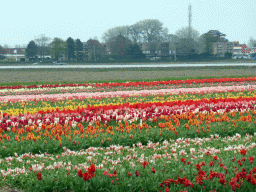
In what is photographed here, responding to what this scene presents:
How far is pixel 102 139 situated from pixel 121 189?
8.53 feet

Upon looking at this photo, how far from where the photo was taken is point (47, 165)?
532cm

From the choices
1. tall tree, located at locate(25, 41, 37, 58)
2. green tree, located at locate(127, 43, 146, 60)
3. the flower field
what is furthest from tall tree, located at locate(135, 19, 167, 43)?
the flower field

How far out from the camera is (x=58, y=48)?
99000 mm

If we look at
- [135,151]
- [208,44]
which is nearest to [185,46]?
→ [208,44]

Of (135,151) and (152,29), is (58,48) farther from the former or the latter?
(135,151)

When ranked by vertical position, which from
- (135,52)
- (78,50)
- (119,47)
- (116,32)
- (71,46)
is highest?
(116,32)

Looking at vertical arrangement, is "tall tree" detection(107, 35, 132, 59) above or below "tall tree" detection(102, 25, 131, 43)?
below

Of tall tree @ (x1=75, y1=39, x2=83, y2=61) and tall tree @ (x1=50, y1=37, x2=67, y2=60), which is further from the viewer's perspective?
tall tree @ (x1=50, y1=37, x2=67, y2=60)

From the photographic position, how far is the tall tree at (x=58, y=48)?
3891 inches

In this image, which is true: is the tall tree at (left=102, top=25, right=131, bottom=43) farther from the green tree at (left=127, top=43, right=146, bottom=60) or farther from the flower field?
the flower field

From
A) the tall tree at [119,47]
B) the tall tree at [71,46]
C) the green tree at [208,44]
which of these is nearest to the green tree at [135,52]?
the tall tree at [119,47]

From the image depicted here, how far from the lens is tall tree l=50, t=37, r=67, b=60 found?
98819 mm

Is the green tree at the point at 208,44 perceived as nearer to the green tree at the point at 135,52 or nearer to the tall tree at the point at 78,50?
the green tree at the point at 135,52

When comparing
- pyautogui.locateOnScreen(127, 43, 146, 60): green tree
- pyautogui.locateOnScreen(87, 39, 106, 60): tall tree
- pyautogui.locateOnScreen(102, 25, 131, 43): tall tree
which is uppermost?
pyautogui.locateOnScreen(102, 25, 131, 43): tall tree
